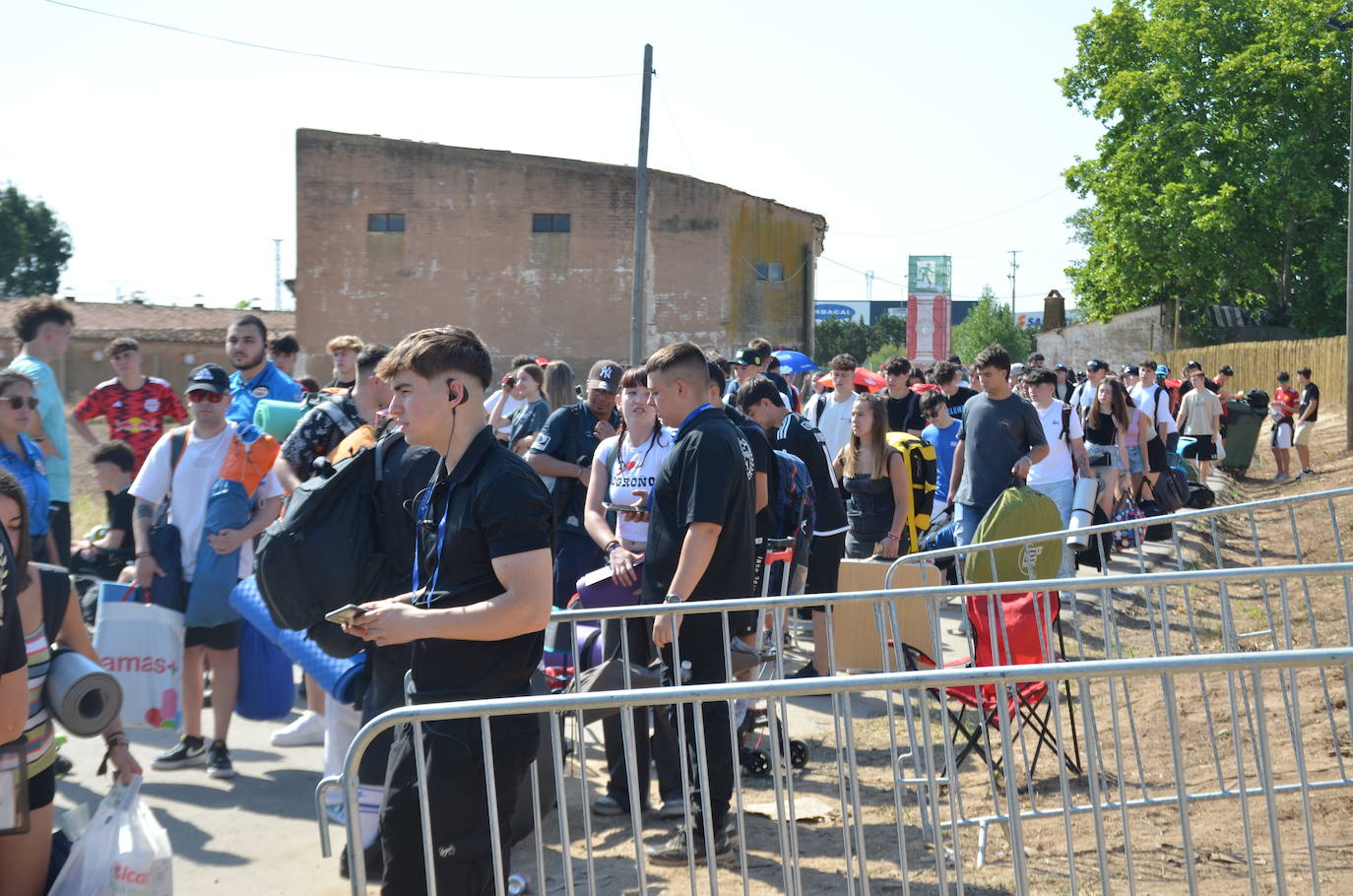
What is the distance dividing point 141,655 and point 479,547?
348cm

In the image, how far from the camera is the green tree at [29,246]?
6359 centimetres

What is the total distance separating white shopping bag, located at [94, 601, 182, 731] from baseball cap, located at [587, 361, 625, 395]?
8.97ft

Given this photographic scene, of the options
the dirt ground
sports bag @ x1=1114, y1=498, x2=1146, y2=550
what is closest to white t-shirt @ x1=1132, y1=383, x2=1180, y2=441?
sports bag @ x1=1114, y1=498, x2=1146, y2=550

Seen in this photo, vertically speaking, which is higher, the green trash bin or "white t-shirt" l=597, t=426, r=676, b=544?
the green trash bin

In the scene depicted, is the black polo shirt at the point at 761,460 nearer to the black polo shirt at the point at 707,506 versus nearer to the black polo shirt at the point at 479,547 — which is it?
the black polo shirt at the point at 707,506

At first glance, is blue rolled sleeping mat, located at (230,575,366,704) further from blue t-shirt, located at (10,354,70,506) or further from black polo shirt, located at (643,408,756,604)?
blue t-shirt, located at (10,354,70,506)

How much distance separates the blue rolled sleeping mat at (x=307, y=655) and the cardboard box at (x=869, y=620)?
2623 mm

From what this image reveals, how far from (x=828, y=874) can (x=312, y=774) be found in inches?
111

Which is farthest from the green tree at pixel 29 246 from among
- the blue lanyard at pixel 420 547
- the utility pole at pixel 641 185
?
the blue lanyard at pixel 420 547

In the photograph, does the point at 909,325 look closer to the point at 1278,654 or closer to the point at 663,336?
the point at 663,336

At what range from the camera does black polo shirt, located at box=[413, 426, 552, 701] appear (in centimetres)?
322

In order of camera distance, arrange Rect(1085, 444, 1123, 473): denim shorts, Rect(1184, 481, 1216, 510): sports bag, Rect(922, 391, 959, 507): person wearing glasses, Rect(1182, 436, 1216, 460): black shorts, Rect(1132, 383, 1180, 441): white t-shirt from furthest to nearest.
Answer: Rect(1182, 436, 1216, 460): black shorts, Rect(1132, 383, 1180, 441): white t-shirt, Rect(1184, 481, 1216, 510): sports bag, Rect(1085, 444, 1123, 473): denim shorts, Rect(922, 391, 959, 507): person wearing glasses

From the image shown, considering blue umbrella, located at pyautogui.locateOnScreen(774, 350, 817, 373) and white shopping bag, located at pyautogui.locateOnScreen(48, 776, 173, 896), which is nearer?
white shopping bag, located at pyautogui.locateOnScreen(48, 776, 173, 896)

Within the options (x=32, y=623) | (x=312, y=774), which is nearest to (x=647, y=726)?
(x=312, y=774)
